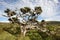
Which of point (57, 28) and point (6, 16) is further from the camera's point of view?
point (57, 28)

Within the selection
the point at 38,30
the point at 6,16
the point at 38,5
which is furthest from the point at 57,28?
the point at 6,16

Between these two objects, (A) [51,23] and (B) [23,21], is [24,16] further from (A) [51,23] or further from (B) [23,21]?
(A) [51,23]

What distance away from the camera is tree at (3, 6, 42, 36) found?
34.3 ft

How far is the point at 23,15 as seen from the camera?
10570 millimetres

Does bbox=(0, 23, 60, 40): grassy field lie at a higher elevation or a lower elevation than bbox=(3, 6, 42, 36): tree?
lower

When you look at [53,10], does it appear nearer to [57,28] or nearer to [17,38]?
[57,28]

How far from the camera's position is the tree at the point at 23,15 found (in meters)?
10.5

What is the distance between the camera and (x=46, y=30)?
1088 cm

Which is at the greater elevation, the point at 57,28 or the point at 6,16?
the point at 6,16

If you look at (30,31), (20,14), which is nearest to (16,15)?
(20,14)

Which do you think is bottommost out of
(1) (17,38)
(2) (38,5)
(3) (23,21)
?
(1) (17,38)

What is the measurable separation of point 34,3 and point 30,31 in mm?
1985

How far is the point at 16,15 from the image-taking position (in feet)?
34.7

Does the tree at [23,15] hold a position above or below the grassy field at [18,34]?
above
